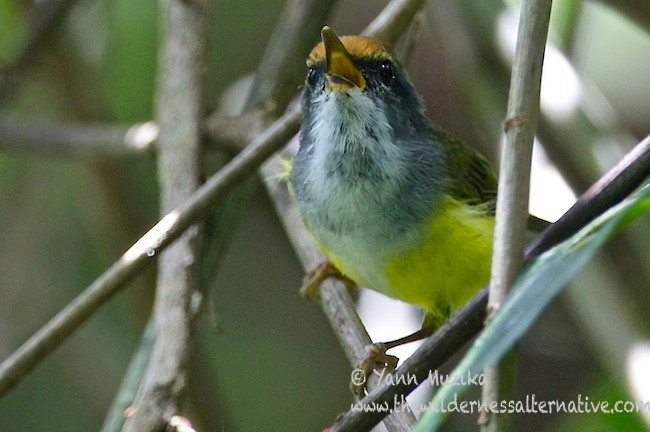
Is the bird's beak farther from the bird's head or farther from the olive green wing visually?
the olive green wing

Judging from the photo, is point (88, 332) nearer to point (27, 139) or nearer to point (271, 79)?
point (27, 139)

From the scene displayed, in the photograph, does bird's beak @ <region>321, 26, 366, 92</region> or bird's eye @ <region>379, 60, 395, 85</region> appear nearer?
bird's beak @ <region>321, 26, 366, 92</region>

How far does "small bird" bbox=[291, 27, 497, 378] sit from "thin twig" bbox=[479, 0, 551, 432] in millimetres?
966

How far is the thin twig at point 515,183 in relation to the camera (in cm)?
126

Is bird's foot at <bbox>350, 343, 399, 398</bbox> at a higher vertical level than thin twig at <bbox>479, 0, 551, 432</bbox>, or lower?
higher

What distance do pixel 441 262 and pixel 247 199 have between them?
675mm

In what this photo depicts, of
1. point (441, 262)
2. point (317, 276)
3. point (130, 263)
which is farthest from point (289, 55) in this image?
point (130, 263)

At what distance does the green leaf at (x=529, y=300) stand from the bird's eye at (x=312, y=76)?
1405 mm

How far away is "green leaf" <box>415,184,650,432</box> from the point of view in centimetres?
108

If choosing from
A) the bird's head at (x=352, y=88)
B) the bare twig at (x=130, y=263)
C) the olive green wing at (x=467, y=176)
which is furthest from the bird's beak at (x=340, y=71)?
the olive green wing at (x=467, y=176)

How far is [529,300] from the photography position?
114 cm

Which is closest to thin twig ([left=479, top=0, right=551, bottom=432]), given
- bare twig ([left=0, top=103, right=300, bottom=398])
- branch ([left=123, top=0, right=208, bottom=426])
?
branch ([left=123, top=0, right=208, bottom=426])

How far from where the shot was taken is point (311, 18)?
2.87m

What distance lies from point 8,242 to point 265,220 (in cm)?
99
